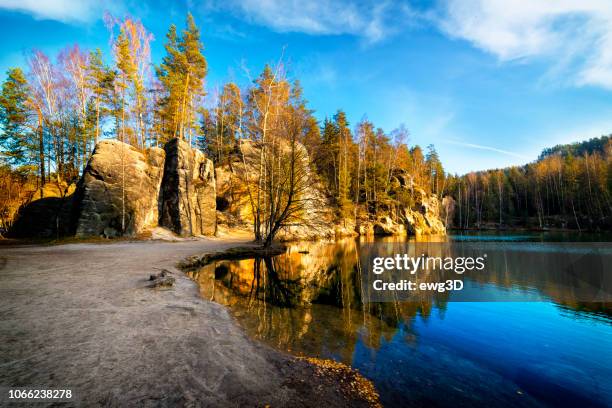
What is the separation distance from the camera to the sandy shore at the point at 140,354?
296 centimetres

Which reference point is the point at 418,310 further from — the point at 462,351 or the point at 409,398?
the point at 409,398

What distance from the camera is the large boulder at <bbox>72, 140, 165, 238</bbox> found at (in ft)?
66.7

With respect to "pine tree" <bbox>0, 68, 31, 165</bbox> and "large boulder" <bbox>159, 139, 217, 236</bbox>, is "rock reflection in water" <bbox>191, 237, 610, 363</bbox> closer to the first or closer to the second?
"large boulder" <bbox>159, 139, 217, 236</bbox>

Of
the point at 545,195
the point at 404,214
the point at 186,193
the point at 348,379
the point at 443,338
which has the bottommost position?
the point at 443,338

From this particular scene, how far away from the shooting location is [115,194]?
21797 millimetres

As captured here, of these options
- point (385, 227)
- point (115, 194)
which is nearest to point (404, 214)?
point (385, 227)

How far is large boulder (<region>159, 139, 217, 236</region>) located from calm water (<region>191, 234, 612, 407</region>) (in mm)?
16112

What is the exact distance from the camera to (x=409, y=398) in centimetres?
386

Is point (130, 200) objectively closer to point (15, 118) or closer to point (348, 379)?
point (15, 118)

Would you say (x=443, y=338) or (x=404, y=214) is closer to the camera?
(x=443, y=338)

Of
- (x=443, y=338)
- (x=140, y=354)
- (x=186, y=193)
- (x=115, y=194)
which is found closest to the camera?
(x=140, y=354)

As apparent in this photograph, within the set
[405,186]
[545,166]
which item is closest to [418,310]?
[405,186]

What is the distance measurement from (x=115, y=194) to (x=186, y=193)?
243 inches

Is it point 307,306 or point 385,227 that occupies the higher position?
point 385,227
